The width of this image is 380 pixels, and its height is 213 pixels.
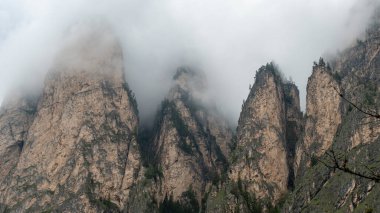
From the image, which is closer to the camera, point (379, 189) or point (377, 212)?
point (377, 212)

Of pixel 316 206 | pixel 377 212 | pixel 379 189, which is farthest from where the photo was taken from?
pixel 316 206

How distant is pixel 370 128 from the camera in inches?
7766

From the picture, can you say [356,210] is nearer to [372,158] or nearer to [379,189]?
[379,189]

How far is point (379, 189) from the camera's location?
549 feet

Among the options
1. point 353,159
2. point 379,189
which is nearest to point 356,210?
point 379,189

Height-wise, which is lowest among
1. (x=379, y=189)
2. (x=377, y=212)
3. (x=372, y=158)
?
(x=377, y=212)

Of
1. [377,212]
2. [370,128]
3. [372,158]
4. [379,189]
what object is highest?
[370,128]

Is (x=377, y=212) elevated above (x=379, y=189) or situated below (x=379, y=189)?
below

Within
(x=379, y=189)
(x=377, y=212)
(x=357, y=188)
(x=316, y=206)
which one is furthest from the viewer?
(x=316, y=206)

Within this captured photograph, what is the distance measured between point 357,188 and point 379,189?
14684 mm

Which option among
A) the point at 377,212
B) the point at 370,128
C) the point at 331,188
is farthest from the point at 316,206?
the point at 377,212

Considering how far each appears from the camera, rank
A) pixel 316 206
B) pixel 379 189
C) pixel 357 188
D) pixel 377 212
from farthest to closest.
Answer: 1. pixel 316 206
2. pixel 357 188
3. pixel 379 189
4. pixel 377 212

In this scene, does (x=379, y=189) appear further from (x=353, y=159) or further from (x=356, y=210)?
(x=353, y=159)

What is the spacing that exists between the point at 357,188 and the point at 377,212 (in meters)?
34.0
